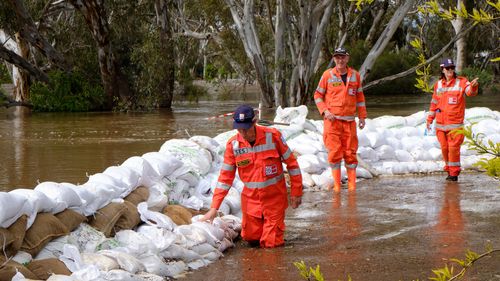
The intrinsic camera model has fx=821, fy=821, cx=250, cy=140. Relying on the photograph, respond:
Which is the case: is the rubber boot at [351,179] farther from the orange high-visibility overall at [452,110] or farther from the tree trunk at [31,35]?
the tree trunk at [31,35]

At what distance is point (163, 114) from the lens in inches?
895

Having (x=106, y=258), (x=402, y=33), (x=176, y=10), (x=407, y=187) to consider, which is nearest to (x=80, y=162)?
(x=407, y=187)

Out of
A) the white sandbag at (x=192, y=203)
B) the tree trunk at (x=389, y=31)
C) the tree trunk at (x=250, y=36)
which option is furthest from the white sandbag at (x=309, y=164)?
the tree trunk at (x=250, y=36)

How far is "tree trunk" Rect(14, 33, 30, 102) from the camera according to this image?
2695 centimetres

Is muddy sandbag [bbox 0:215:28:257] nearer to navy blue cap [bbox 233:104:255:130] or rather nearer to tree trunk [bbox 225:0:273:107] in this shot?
navy blue cap [bbox 233:104:255:130]

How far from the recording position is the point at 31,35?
22.9 m

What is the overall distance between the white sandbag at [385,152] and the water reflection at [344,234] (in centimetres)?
198

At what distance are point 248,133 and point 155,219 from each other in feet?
2.94

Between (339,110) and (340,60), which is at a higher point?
(340,60)

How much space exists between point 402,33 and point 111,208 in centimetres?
4240

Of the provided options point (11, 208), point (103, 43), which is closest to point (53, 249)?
point (11, 208)

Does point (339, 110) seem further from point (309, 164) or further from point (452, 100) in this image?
point (452, 100)

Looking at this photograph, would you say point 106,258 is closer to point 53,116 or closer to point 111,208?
point 111,208

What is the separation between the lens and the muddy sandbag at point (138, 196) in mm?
6066
